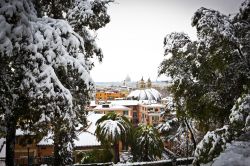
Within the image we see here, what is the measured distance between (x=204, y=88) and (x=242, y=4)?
13.4 ft

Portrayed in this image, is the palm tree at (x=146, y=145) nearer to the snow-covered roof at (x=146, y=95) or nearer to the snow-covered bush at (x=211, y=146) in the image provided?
the snow-covered bush at (x=211, y=146)

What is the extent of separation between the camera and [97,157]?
21.5 m

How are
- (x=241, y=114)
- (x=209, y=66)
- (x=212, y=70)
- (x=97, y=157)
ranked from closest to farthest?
(x=241, y=114) → (x=209, y=66) → (x=212, y=70) → (x=97, y=157)

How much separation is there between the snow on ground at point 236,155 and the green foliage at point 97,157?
17.6 metres

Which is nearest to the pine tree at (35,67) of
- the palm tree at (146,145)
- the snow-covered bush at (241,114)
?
the snow-covered bush at (241,114)

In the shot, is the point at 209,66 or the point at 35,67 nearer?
the point at 35,67

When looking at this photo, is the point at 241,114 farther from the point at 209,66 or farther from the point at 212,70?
the point at 212,70

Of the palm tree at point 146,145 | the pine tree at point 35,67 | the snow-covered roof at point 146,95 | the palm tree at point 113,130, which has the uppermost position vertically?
the pine tree at point 35,67

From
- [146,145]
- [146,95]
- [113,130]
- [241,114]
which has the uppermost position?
[241,114]

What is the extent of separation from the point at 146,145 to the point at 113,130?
4.31 m

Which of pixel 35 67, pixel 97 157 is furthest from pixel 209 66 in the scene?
pixel 97 157

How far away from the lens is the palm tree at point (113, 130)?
24328 millimetres

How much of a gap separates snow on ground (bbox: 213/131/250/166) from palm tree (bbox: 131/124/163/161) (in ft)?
73.0

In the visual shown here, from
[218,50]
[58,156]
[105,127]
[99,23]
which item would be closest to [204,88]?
[218,50]
